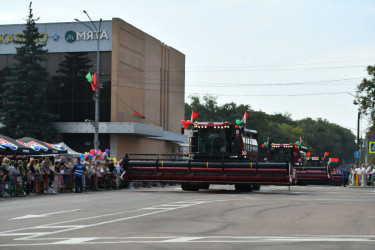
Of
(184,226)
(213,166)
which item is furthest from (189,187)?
(184,226)

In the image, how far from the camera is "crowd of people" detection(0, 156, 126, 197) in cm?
2772

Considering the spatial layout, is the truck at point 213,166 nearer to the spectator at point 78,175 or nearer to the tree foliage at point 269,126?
the spectator at point 78,175

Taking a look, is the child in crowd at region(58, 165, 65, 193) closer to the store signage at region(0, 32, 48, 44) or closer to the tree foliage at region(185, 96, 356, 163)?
the store signage at region(0, 32, 48, 44)

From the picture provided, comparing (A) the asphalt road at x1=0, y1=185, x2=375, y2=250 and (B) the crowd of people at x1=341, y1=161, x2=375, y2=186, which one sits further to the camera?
(B) the crowd of people at x1=341, y1=161, x2=375, y2=186

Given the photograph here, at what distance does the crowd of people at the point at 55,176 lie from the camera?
1091 inches

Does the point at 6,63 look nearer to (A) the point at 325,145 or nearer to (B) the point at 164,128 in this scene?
(B) the point at 164,128

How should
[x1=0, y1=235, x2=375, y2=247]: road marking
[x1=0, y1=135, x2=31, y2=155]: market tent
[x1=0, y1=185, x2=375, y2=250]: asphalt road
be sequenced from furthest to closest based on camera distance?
[x1=0, y1=135, x2=31, y2=155]: market tent
[x1=0, y1=235, x2=375, y2=247]: road marking
[x1=0, y1=185, x2=375, y2=250]: asphalt road

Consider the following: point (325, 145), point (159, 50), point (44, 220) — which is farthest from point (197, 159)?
point (325, 145)

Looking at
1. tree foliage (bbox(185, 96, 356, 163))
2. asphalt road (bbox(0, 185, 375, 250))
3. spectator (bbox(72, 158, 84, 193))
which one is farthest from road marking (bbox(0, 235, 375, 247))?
tree foliage (bbox(185, 96, 356, 163))

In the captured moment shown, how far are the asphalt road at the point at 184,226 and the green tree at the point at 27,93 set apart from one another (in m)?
33.1

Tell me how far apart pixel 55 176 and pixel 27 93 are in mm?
24555

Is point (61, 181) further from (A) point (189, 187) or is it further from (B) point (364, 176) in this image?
(B) point (364, 176)

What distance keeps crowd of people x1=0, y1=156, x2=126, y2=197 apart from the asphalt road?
624cm

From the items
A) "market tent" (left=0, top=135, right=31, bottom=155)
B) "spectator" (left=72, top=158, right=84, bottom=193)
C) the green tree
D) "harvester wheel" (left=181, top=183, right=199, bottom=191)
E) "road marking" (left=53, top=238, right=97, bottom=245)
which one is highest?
the green tree
